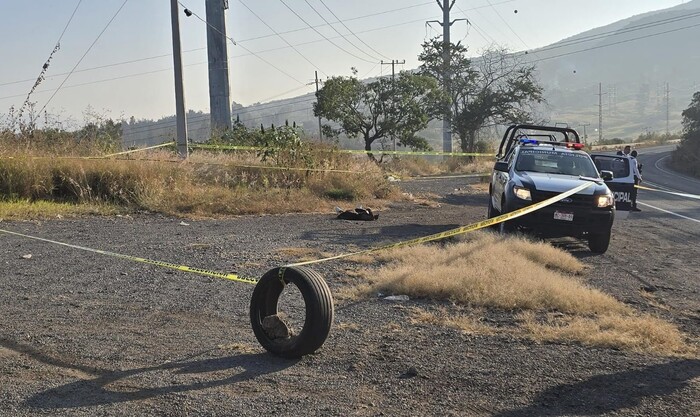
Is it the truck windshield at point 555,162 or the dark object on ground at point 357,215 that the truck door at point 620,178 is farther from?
the dark object on ground at point 357,215

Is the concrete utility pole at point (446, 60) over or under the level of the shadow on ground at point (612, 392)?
over

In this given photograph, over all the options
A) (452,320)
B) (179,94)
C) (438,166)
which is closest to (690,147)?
(438,166)

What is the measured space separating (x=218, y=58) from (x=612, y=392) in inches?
1190

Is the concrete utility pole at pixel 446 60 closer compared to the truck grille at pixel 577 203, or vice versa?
the truck grille at pixel 577 203

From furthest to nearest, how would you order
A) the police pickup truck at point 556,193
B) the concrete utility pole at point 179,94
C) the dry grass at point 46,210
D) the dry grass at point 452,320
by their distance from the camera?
the concrete utility pole at point 179,94
the dry grass at point 46,210
the police pickup truck at point 556,193
the dry grass at point 452,320

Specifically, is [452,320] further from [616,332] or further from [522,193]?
[522,193]

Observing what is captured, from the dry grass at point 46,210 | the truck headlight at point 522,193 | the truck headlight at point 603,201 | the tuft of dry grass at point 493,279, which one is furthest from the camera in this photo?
the dry grass at point 46,210

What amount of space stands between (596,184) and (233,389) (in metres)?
8.30

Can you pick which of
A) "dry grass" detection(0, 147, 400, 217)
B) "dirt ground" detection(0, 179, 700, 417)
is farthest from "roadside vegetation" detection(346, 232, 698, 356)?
"dry grass" detection(0, 147, 400, 217)

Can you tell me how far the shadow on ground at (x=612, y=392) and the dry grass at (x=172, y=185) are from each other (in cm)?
1081

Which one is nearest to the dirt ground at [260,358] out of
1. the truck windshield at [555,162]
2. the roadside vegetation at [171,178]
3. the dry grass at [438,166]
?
the truck windshield at [555,162]

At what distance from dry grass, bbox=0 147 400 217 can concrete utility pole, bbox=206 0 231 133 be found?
15.0 metres

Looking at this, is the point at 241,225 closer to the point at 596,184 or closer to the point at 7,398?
the point at 596,184

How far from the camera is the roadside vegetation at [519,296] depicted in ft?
17.9
